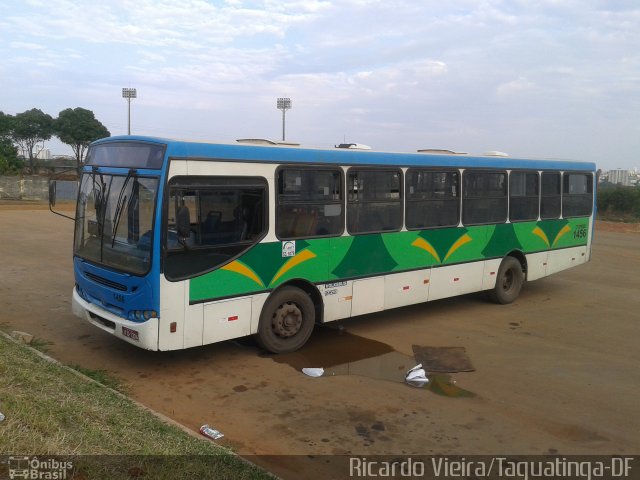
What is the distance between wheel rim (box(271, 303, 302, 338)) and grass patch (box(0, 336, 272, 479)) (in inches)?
95.8

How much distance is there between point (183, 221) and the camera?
20.9 ft

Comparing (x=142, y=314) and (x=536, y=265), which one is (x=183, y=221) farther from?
(x=536, y=265)

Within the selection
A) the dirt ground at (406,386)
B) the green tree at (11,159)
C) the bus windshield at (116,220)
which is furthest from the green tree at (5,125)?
the bus windshield at (116,220)

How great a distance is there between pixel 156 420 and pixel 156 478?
54.9 inches

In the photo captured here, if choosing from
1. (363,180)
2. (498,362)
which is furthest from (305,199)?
(498,362)

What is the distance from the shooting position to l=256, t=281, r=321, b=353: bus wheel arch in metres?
7.45

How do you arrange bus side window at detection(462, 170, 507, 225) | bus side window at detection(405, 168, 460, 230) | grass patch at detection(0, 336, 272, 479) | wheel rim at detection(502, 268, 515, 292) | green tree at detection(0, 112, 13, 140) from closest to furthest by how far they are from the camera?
grass patch at detection(0, 336, 272, 479)
bus side window at detection(405, 168, 460, 230)
bus side window at detection(462, 170, 507, 225)
wheel rim at detection(502, 268, 515, 292)
green tree at detection(0, 112, 13, 140)

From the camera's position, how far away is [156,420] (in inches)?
200

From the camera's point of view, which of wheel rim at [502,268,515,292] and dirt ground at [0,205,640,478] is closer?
dirt ground at [0,205,640,478]

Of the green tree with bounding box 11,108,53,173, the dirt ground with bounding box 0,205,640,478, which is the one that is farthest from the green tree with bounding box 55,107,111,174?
the dirt ground with bounding box 0,205,640,478

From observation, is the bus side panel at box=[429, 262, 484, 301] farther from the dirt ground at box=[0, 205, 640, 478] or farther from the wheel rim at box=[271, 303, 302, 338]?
the wheel rim at box=[271, 303, 302, 338]

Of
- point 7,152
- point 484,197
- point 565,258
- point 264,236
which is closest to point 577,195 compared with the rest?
point 565,258

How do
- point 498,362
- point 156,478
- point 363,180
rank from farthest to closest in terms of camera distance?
1. point 363,180
2. point 498,362
3. point 156,478

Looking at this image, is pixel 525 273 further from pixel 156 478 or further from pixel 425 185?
pixel 156 478
